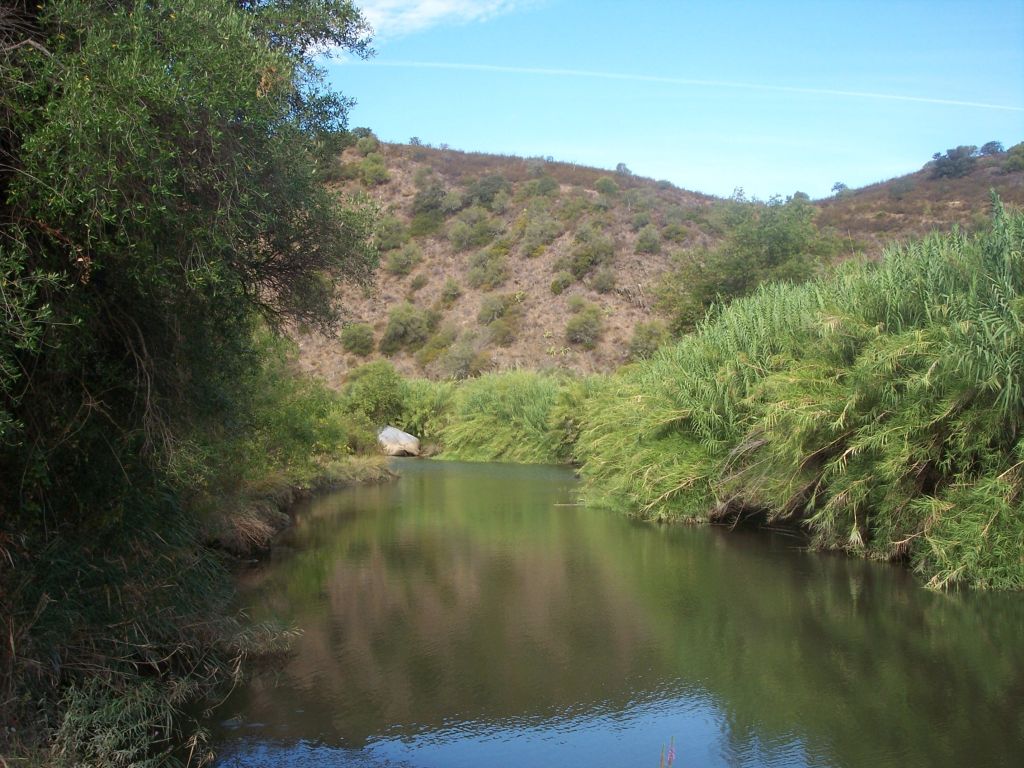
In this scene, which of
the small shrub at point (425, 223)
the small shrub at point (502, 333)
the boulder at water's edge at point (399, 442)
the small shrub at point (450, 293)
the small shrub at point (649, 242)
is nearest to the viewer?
the boulder at water's edge at point (399, 442)

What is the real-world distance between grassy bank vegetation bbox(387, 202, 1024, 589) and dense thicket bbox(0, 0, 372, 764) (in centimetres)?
922

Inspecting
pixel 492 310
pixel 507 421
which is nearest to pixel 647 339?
pixel 507 421

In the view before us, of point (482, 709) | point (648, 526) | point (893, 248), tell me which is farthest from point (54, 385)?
point (648, 526)

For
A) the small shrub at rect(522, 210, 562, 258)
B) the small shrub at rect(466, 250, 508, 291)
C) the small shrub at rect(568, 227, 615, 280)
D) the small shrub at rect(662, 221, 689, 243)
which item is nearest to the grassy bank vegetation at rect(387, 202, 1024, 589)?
the small shrub at rect(568, 227, 615, 280)

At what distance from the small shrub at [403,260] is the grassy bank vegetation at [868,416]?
41.0 m

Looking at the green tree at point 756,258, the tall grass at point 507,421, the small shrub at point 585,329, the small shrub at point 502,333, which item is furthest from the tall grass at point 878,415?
the small shrub at point 502,333

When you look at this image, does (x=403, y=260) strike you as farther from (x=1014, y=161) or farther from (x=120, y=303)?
(x=120, y=303)

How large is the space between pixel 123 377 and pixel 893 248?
13257 millimetres

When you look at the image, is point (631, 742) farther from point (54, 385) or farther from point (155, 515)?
point (54, 385)

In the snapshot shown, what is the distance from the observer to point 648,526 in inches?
803

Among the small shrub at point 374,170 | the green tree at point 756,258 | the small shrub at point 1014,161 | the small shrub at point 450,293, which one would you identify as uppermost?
the small shrub at point 374,170

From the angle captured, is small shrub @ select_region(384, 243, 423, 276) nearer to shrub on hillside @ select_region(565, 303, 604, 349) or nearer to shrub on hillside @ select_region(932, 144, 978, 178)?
shrub on hillside @ select_region(565, 303, 604, 349)

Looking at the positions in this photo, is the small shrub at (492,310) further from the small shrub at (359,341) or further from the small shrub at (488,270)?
the small shrub at (359,341)

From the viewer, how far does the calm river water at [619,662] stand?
786cm
